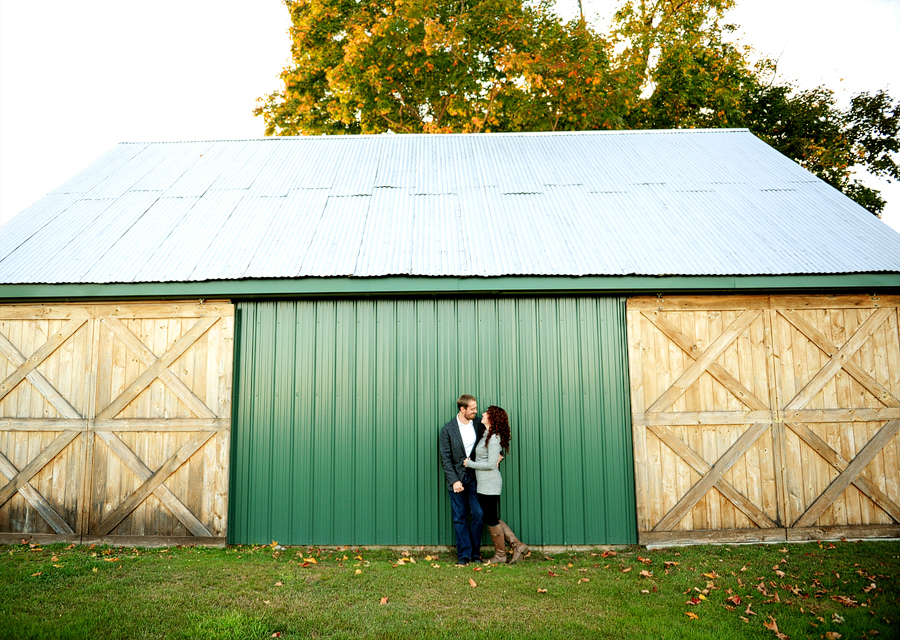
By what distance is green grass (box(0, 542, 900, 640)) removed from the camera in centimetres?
473

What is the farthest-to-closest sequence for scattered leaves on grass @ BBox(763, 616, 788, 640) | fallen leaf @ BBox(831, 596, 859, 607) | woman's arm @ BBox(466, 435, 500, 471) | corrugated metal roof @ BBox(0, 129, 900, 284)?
corrugated metal roof @ BBox(0, 129, 900, 284), woman's arm @ BBox(466, 435, 500, 471), fallen leaf @ BBox(831, 596, 859, 607), scattered leaves on grass @ BBox(763, 616, 788, 640)

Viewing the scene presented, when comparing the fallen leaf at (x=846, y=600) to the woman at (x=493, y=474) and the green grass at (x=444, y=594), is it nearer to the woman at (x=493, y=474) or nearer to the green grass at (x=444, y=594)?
the green grass at (x=444, y=594)

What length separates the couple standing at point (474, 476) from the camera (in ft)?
22.5

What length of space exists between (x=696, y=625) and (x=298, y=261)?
581 centimetres

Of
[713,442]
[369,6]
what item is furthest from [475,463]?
[369,6]

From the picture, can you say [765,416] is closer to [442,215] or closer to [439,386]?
[439,386]

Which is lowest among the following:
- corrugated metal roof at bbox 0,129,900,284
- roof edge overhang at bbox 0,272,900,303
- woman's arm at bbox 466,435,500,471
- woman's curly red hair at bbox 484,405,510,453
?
woman's arm at bbox 466,435,500,471

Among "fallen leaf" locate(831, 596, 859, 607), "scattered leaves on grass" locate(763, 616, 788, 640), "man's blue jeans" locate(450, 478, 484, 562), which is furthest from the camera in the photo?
"man's blue jeans" locate(450, 478, 484, 562)

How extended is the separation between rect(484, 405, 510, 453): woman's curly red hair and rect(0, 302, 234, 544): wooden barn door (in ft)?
10.9

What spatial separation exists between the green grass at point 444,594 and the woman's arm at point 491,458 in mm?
1082

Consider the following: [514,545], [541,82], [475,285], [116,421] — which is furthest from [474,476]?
[541,82]

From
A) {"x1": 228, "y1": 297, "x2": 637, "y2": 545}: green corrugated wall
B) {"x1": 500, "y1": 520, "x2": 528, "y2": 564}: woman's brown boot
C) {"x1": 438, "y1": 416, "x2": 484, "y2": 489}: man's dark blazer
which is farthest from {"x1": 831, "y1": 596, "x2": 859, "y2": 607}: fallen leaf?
{"x1": 438, "y1": 416, "x2": 484, "y2": 489}: man's dark blazer

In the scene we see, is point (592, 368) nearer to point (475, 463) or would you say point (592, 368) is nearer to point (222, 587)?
point (475, 463)

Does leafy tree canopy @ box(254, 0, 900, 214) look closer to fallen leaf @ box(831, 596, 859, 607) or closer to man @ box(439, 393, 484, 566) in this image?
man @ box(439, 393, 484, 566)
